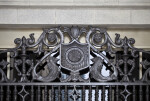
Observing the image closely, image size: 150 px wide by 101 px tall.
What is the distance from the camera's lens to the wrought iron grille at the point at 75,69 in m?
2.70

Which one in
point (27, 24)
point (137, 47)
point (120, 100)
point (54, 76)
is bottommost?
point (120, 100)

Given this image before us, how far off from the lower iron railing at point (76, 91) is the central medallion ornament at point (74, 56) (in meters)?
0.15

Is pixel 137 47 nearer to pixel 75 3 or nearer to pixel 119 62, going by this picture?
pixel 119 62

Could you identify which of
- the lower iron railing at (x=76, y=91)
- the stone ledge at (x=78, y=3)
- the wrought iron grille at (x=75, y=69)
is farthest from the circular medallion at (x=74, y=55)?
the stone ledge at (x=78, y=3)

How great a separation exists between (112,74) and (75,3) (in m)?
0.66

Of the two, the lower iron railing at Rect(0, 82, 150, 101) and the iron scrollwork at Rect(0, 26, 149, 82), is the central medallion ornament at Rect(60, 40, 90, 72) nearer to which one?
the iron scrollwork at Rect(0, 26, 149, 82)

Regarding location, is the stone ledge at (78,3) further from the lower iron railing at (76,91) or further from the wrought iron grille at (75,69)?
the lower iron railing at (76,91)

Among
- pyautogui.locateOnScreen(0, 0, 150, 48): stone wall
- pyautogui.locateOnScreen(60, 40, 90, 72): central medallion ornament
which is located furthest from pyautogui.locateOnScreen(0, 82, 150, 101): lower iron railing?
pyautogui.locateOnScreen(0, 0, 150, 48): stone wall

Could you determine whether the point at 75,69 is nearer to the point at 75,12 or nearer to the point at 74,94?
the point at 74,94

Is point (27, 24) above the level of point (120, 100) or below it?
above

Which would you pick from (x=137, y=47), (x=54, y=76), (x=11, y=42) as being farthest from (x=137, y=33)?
(x=11, y=42)

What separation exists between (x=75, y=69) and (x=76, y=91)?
0.18m

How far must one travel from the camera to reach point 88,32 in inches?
108

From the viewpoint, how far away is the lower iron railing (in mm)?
2688
